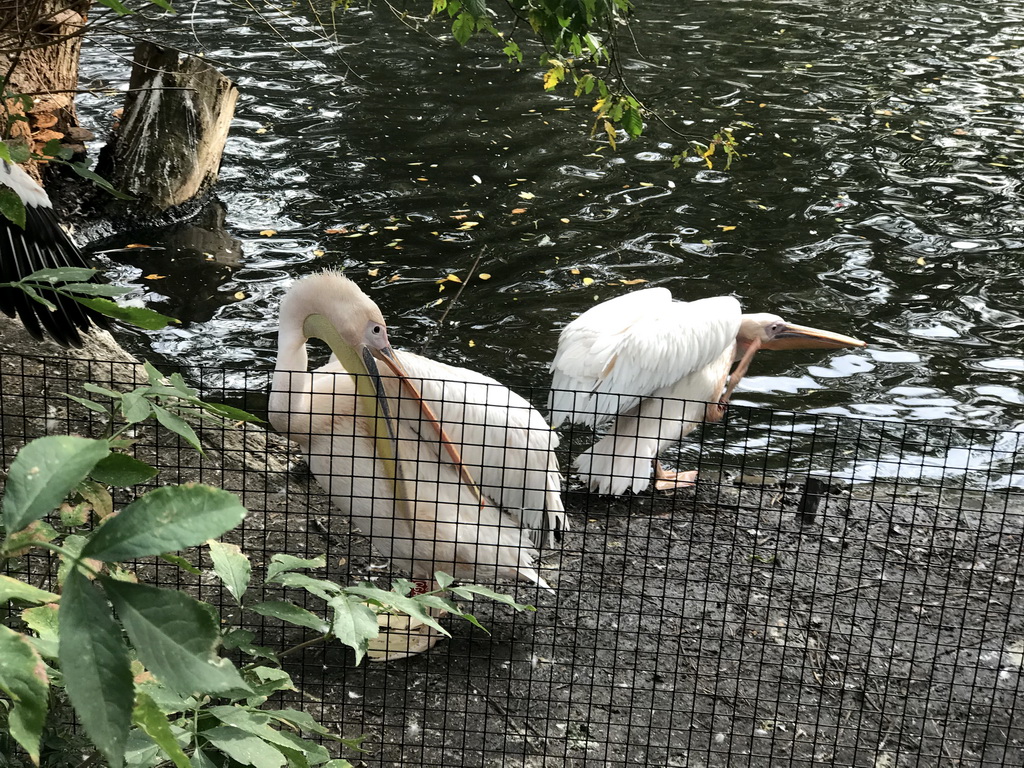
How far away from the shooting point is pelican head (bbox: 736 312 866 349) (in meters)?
4.59

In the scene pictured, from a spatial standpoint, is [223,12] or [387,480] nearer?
[387,480]

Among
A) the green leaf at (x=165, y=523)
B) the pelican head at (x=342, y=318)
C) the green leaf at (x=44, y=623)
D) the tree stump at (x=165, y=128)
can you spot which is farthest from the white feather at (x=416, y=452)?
the tree stump at (x=165, y=128)

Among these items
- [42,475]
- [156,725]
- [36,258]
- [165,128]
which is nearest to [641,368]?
[36,258]

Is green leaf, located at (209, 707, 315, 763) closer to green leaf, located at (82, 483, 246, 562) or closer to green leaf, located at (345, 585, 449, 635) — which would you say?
green leaf, located at (345, 585, 449, 635)

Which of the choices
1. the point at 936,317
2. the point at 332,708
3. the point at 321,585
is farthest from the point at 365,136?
the point at 321,585

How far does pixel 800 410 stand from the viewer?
4.97m

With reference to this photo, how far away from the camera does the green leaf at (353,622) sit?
4.57 feet

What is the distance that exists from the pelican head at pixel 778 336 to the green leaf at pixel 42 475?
13.0 feet

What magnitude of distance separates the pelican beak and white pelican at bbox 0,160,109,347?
285 centimetres

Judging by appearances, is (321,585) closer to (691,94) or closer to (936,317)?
(936,317)

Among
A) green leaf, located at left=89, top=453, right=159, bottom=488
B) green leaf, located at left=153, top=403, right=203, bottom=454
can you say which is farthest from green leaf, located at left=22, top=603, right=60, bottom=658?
green leaf, located at left=153, top=403, right=203, bottom=454

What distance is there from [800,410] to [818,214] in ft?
7.86

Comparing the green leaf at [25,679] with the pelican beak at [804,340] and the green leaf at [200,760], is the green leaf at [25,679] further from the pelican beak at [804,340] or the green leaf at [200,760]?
the pelican beak at [804,340]

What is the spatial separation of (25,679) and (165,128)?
604 cm
